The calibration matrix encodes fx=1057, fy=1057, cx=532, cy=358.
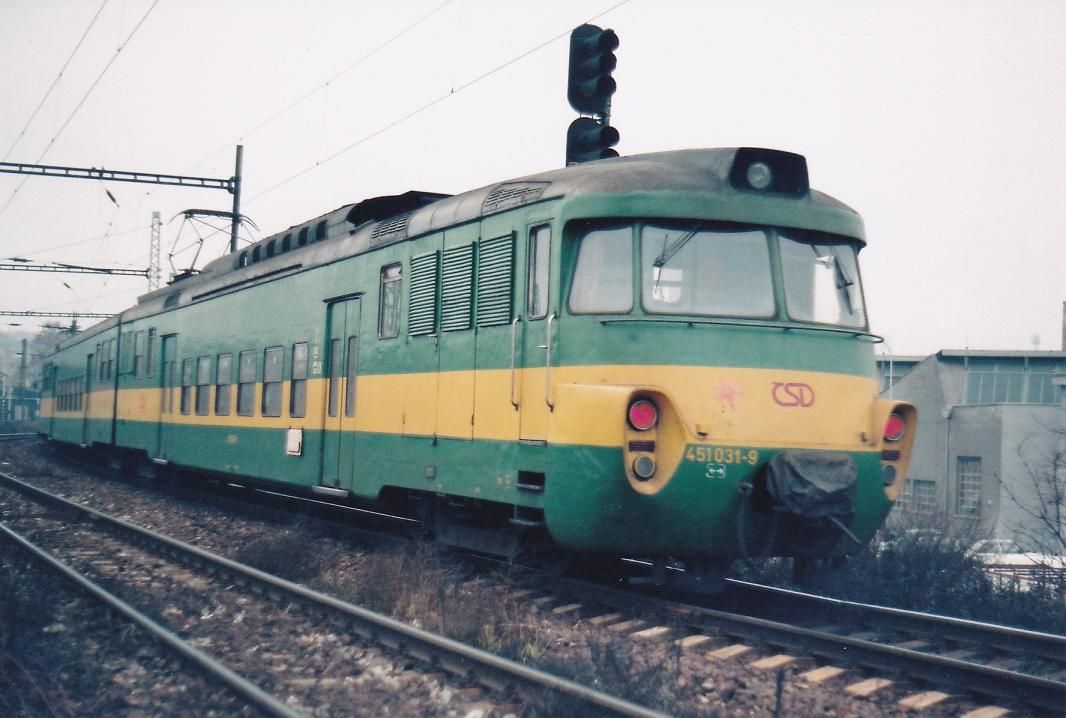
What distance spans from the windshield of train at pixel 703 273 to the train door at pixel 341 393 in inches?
172

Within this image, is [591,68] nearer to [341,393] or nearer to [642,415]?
[642,415]

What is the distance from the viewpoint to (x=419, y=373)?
31.4 ft

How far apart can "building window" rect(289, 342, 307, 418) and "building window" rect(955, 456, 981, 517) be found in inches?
1067

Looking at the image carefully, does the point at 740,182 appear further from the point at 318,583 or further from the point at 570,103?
the point at 318,583

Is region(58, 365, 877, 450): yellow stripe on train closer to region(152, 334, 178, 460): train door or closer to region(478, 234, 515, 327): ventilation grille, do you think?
region(478, 234, 515, 327): ventilation grille

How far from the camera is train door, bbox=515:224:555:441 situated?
25.3 ft

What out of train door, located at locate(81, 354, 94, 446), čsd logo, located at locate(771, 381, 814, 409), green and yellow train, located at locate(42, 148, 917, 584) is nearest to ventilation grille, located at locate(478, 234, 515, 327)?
green and yellow train, located at locate(42, 148, 917, 584)

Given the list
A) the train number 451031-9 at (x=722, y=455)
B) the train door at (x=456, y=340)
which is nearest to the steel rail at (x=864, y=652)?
the train number 451031-9 at (x=722, y=455)

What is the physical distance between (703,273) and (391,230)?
399 cm

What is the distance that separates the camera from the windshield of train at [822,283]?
780 cm

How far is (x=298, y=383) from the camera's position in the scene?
1242 centimetres

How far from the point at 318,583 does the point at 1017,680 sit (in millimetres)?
6107

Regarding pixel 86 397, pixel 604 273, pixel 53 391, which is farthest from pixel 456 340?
pixel 53 391

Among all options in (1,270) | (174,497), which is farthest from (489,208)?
(1,270)
